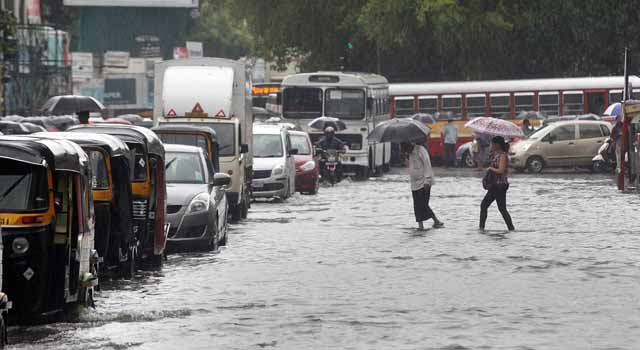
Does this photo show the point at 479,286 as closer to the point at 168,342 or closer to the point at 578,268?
the point at 578,268

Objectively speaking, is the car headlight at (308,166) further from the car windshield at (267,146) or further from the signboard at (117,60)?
the signboard at (117,60)

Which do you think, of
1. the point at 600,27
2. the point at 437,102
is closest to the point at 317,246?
the point at 437,102

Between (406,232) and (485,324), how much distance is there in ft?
37.5

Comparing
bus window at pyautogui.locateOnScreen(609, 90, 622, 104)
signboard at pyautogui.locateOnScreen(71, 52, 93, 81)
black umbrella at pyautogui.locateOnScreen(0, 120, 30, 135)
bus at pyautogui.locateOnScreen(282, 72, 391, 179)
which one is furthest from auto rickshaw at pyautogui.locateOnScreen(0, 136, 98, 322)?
signboard at pyautogui.locateOnScreen(71, 52, 93, 81)

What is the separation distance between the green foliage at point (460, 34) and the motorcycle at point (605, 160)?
1367 centimetres

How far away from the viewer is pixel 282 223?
26672 millimetres

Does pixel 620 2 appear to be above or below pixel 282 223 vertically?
above

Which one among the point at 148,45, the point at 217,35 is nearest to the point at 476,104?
the point at 148,45

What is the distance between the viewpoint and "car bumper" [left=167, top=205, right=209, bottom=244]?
20.2 metres

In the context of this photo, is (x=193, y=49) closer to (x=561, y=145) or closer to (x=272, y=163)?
(x=561, y=145)

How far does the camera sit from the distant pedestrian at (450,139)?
52656 millimetres

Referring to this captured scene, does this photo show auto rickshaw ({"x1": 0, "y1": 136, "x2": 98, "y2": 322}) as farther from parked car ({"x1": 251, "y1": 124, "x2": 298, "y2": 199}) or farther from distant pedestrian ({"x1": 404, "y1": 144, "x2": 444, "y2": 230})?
parked car ({"x1": 251, "y1": 124, "x2": 298, "y2": 199})

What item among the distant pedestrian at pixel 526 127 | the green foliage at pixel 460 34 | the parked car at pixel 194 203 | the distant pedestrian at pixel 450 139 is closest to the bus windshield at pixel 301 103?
the distant pedestrian at pixel 450 139

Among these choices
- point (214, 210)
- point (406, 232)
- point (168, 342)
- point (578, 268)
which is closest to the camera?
point (168, 342)
